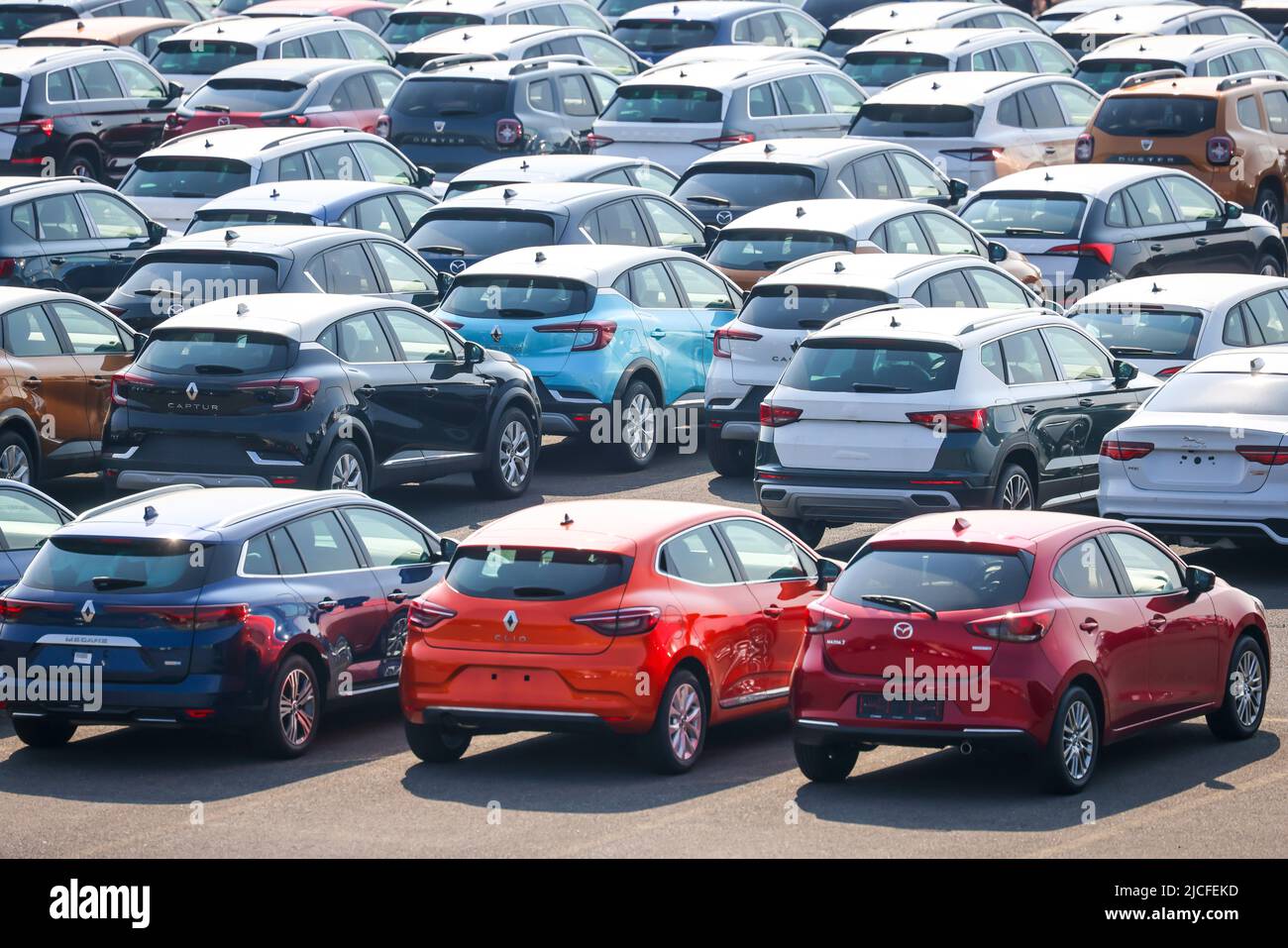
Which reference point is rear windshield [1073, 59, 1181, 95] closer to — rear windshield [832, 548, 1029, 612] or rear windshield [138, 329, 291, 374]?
rear windshield [138, 329, 291, 374]

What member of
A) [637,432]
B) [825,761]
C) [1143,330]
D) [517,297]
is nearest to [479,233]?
[517,297]

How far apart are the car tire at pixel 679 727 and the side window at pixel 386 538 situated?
239 cm

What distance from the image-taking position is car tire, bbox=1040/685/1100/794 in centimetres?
1209

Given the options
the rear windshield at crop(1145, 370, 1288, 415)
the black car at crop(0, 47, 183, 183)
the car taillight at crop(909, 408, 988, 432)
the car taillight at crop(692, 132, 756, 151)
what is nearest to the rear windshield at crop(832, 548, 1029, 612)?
the car taillight at crop(909, 408, 988, 432)

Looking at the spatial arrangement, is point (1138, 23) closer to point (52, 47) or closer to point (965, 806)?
point (52, 47)

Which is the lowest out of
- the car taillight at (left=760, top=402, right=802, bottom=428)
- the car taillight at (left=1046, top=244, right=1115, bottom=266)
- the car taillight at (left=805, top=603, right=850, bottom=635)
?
the car taillight at (left=1046, top=244, right=1115, bottom=266)

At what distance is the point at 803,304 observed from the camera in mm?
20156

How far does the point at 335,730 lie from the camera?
14492 millimetres

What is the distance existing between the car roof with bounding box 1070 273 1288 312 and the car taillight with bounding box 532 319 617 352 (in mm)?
3934

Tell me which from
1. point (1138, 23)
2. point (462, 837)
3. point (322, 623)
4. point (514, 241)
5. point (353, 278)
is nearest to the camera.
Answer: point (462, 837)

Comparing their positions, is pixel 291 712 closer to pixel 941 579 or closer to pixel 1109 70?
pixel 941 579

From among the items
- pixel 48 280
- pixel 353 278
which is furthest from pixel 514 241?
pixel 48 280

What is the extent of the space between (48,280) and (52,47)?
928 centimetres

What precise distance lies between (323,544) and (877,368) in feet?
15.7
